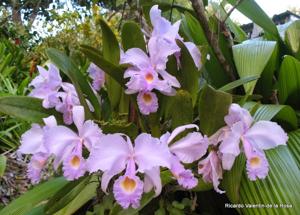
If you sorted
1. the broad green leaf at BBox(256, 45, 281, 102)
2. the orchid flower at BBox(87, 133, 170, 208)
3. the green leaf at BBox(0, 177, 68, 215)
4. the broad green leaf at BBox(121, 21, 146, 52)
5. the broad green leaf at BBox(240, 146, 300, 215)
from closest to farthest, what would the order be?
1. the orchid flower at BBox(87, 133, 170, 208)
2. the broad green leaf at BBox(240, 146, 300, 215)
3. the broad green leaf at BBox(121, 21, 146, 52)
4. the green leaf at BBox(0, 177, 68, 215)
5. the broad green leaf at BBox(256, 45, 281, 102)

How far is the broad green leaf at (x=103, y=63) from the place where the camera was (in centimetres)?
87

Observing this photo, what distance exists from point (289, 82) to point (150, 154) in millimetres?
739

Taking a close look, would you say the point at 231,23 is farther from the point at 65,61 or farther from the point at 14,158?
the point at 14,158

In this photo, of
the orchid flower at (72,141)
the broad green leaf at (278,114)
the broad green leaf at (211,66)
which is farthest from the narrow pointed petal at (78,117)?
the broad green leaf at (211,66)

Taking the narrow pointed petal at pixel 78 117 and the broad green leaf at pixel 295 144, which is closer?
the narrow pointed petal at pixel 78 117

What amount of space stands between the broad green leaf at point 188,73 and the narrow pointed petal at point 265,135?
213 millimetres

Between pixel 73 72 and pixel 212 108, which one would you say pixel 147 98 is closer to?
pixel 212 108

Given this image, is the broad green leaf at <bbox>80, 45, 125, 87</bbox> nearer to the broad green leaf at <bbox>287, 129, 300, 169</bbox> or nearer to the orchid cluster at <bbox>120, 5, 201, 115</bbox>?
the orchid cluster at <bbox>120, 5, 201, 115</bbox>

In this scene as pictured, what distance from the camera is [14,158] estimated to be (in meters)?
2.08

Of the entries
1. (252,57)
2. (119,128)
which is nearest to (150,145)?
(119,128)

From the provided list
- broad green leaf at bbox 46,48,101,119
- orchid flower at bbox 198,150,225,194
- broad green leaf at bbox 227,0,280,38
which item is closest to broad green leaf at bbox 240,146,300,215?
orchid flower at bbox 198,150,225,194

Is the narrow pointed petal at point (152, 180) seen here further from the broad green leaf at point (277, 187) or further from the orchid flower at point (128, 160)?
the broad green leaf at point (277, 187)

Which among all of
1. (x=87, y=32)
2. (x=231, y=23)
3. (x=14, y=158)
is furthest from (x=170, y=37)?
(x=87, y=32)

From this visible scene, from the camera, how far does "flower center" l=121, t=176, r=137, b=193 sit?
70 centimetres
